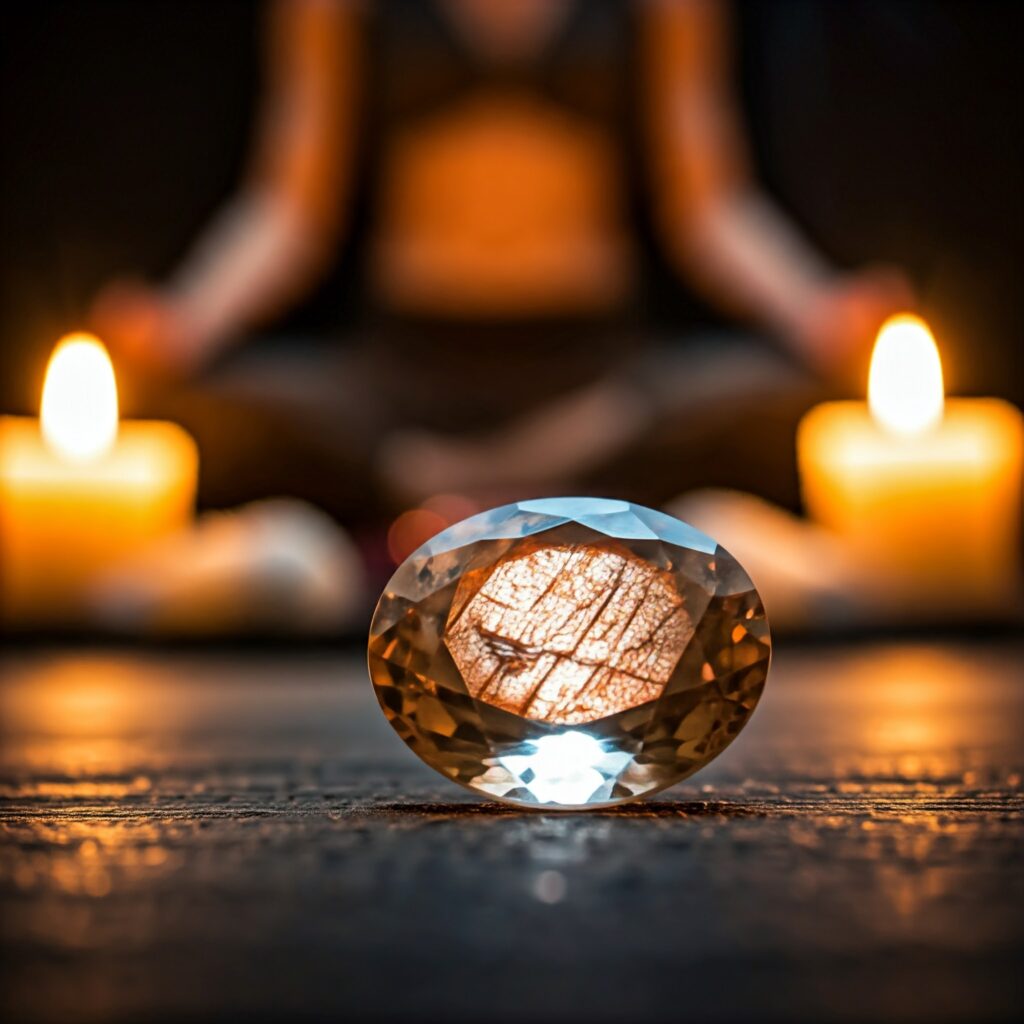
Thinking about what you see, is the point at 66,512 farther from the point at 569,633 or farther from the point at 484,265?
the point at 569,633

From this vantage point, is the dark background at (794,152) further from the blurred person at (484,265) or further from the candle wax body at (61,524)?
the candle wax body at (61,524)

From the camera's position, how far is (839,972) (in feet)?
0.42

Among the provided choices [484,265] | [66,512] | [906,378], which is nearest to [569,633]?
[906,378]

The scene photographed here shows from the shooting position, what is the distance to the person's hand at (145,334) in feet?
4.39

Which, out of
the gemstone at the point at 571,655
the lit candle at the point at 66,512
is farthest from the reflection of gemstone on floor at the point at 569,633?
the lit candle at the point at 66,512

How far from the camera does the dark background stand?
176 centimetres

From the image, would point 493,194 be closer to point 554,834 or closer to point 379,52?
Result: point 379,52

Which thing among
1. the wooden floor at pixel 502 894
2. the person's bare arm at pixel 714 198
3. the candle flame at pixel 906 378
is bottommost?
the wooden floor at pixel 502 894

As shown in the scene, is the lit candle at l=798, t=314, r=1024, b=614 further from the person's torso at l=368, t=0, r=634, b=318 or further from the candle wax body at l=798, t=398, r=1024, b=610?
the person's torso at l=368, t=0, r=634, b=318

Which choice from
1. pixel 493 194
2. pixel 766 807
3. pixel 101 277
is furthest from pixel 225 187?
pixel 766 807

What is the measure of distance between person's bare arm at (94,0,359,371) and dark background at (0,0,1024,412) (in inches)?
8.7

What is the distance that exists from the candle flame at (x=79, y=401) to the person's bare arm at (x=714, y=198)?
0.73 metres

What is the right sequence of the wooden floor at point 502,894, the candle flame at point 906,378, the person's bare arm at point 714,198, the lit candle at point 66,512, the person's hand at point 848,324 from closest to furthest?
the wooden floor at point 502,894 → the candle flame at point 906,378 → the lit candle at point 66,512 → the person's hand at point 848,324 → the person's bare arm at point 714,198

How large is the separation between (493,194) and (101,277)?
60 centimetres
